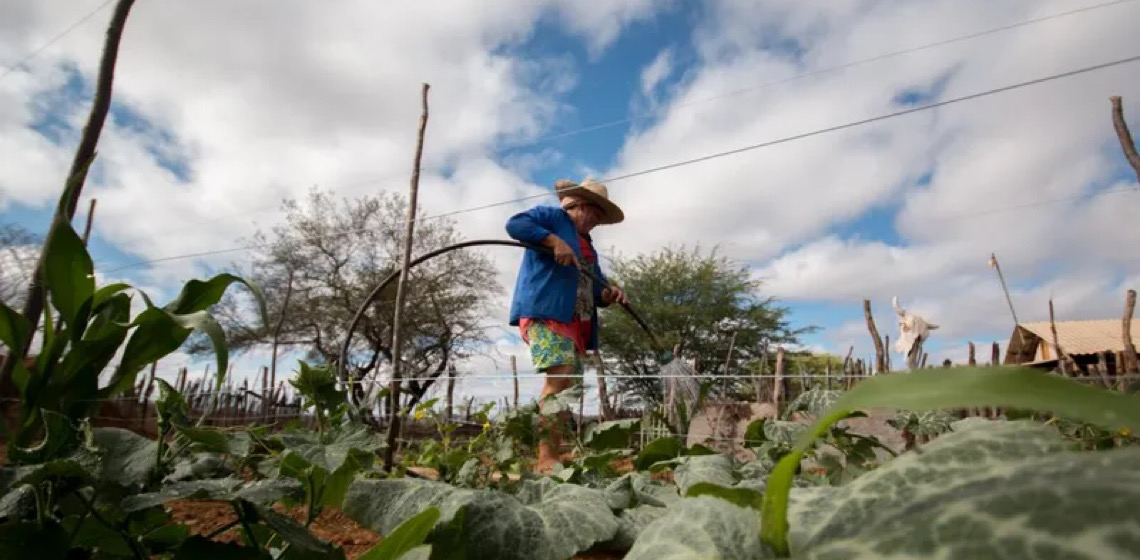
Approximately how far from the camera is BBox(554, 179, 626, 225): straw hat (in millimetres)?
4277

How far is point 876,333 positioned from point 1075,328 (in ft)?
37.3

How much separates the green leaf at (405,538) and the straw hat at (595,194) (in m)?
3.73

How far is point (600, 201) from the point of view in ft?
14.3

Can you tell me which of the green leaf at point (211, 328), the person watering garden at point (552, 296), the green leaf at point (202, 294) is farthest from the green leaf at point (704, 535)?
the person watering garden at point (552, 296)

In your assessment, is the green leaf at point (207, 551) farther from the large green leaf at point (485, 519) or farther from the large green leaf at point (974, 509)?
the large green leaf at point (974, 509)

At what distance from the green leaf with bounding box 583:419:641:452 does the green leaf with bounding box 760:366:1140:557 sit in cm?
198

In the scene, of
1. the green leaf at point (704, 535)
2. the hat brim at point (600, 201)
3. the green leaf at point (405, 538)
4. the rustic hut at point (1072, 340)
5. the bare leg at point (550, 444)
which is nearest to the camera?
the green leaf at point (704, 535)

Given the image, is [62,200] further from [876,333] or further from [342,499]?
[876,333]

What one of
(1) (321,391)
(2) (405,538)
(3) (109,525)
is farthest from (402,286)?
(2) (405,538)

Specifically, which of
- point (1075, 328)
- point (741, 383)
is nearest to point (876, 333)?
point (741, 383)

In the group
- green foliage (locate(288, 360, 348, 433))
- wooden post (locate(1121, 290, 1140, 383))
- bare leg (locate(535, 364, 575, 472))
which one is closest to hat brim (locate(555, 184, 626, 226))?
bare leg (locate(535, 364, 575, 472))

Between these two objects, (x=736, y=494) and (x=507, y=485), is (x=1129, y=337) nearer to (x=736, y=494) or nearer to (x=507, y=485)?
(x=507, y=485)

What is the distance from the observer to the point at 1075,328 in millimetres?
14531

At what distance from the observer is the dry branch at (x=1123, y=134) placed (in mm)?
5484
